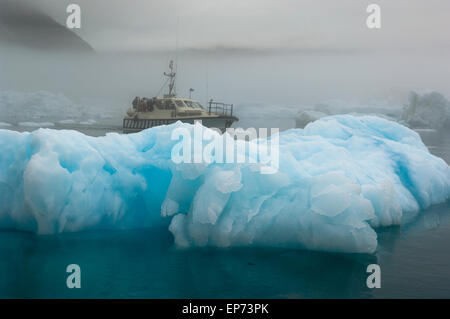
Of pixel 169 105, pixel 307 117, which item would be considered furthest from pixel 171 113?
pixel 307 117

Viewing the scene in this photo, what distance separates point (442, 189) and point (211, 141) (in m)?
5.94

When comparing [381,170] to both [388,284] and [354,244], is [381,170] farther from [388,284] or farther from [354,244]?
[388,284]

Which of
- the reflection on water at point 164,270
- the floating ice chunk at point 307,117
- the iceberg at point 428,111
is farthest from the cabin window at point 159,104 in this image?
the reflection on water at point 164,270

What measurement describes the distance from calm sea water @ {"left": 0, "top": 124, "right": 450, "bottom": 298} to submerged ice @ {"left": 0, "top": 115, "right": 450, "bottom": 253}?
0.81 feet

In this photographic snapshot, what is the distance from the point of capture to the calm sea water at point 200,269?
4.84 meters

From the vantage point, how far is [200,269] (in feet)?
17.9

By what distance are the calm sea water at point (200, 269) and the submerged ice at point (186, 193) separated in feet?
0.81

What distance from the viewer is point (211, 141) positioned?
23.0 feet

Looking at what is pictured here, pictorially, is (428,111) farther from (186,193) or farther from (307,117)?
(186,193)

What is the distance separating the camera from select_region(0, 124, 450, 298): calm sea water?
484 centimetres

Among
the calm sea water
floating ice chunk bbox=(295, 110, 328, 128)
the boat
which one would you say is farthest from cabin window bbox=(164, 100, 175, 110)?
the calm sea water

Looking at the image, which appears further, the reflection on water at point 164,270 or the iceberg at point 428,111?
the iceberg at point 428,111

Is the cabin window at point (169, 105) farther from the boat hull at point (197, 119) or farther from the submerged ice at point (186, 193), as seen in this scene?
the submerged ice at point (186, 193)
